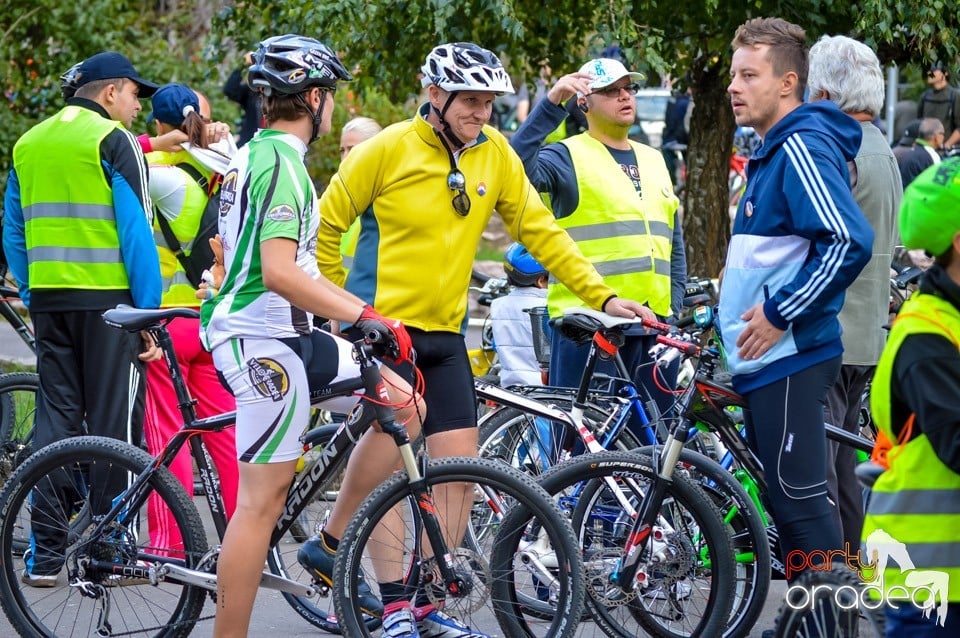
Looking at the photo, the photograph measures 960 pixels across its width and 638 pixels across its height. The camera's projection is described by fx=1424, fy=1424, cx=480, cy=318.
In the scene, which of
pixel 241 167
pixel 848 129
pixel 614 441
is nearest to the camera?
pixel 241 167

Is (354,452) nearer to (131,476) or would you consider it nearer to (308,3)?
(131,476)

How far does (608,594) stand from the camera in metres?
4.81

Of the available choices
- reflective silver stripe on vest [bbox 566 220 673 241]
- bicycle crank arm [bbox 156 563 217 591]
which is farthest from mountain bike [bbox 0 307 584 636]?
reflective silver stripe on vest [bbox 566 220 673 241]

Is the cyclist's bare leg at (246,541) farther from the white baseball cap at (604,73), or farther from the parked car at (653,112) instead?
the parked car at (653,112)

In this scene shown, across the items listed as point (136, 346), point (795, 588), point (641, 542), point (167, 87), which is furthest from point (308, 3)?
point (795, 588)

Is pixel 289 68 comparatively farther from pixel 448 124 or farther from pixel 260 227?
pixel 448 124

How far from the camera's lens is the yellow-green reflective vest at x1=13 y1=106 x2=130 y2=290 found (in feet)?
18.7

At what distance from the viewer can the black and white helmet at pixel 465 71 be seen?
472cm

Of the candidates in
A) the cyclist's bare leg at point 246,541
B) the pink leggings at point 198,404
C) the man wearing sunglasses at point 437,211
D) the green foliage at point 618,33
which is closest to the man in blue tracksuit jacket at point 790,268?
the man wearing sunglasses at point 437,211

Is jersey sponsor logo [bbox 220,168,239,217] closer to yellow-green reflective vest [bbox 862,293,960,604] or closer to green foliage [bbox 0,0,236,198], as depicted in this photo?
yellow-green reflective vest [bbox 862,293,960,604]

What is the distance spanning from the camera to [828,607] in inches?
133

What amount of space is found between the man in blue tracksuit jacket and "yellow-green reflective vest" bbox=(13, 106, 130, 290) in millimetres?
2554

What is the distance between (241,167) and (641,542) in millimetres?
1793

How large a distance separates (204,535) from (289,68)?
1582 millimetres
